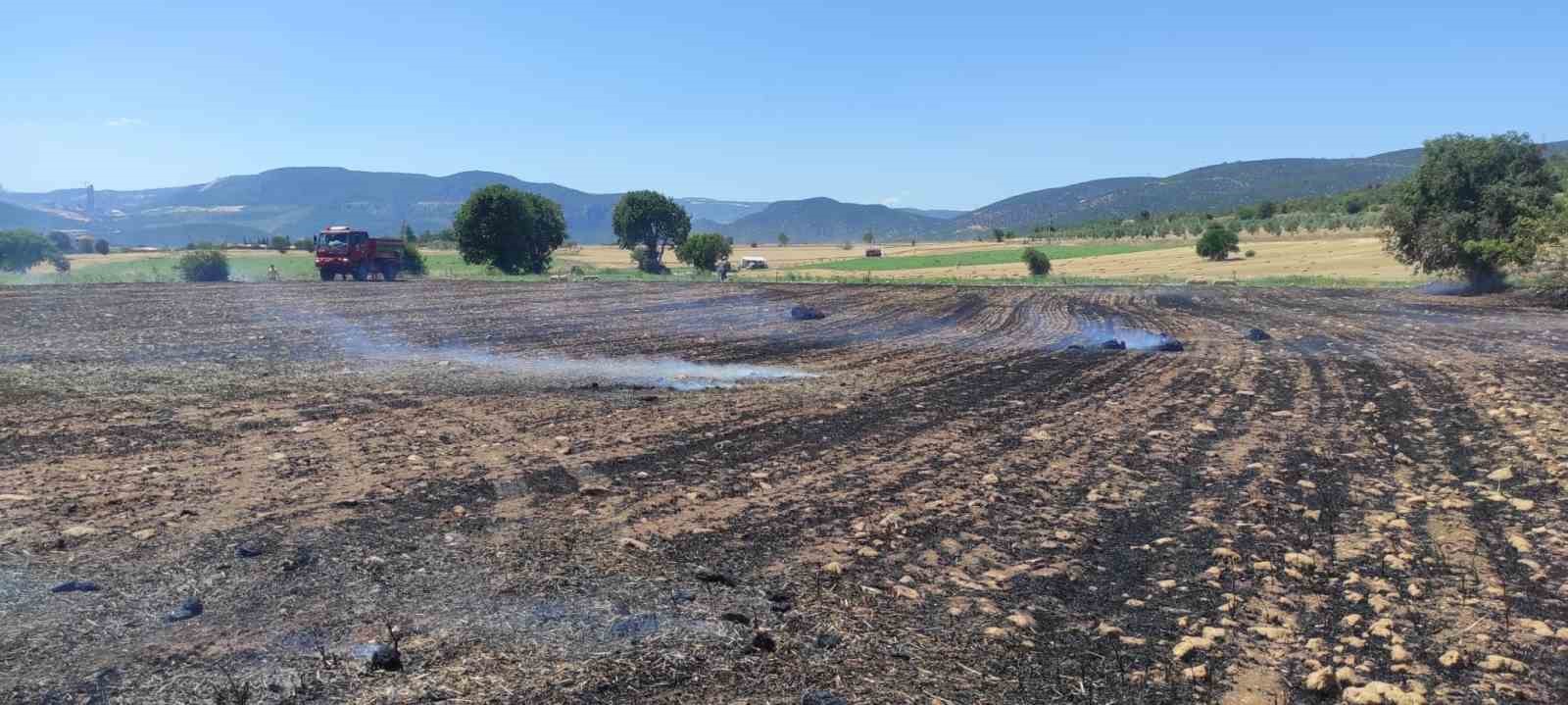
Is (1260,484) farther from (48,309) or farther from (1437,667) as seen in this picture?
(48,309)

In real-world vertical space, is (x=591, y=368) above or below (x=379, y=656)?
below

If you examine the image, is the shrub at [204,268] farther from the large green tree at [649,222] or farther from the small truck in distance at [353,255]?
the large green tree at [649,222]

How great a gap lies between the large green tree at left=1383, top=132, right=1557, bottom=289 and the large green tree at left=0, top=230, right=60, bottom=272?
272 ft

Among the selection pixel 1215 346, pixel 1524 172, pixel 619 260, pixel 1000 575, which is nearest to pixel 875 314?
pixel 1215 346

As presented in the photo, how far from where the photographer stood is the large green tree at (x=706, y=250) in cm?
7512

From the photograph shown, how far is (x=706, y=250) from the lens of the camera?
246 feet

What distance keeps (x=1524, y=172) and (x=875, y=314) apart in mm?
20133

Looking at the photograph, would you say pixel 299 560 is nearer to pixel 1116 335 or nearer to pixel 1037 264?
pixel 1116 335

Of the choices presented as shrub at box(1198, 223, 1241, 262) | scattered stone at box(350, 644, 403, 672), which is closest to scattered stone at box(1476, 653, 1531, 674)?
scattered stone at box(350, 644, 403, 672)

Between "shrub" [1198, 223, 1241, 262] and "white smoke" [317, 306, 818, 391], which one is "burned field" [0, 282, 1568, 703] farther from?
"shrub" [1198, 223, 1241, 262]

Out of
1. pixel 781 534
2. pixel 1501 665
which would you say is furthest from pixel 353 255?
pixel 1501 665

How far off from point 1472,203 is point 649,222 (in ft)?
214

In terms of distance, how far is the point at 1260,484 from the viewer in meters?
7.82

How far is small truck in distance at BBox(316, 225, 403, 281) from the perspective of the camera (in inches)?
1890
